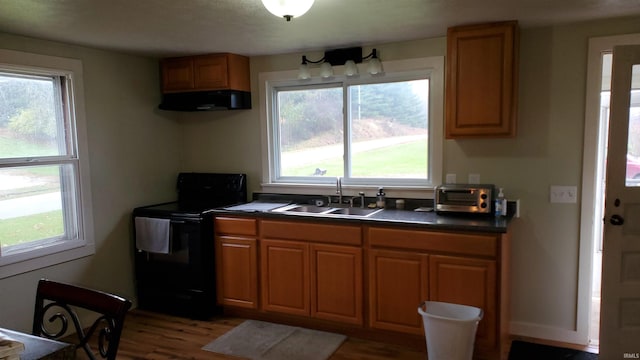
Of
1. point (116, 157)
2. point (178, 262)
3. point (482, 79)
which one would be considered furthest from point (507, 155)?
point (116, 157)

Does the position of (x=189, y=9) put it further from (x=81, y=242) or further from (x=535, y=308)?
(x=535, y=308)

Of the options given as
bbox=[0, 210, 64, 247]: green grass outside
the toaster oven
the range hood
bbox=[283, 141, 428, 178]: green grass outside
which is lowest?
bbox=[0, 210, 64, 247]: green grass outside

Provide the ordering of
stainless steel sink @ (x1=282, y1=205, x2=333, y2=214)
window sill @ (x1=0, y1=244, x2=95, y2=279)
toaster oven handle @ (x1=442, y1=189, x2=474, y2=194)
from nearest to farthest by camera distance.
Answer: window sill @ (x1=0, y1=244, x2=95, y2=279), toaster oven handle @ (x1=442, y1=189, x2=474, y2=194), stainless steel sink @ (x1=282, y1=205, x2=333, y2=214)

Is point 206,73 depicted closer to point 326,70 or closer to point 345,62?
point 326,70

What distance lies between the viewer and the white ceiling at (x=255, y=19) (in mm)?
2543

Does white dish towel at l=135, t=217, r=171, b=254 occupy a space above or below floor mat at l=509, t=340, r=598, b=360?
above

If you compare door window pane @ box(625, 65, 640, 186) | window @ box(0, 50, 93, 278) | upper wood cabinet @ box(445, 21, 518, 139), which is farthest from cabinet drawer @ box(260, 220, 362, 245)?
door window pane @ box(625, 65, 640, 186)

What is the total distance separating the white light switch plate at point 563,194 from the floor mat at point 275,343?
1771 mm

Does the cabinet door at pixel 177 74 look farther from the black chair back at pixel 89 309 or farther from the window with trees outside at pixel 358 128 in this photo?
the black chair back at pixel 89 309

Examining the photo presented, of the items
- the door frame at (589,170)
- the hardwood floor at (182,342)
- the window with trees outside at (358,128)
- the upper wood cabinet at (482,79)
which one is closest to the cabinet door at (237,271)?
the hardwood floor at (182,342)

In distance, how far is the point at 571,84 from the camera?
3.19 meters

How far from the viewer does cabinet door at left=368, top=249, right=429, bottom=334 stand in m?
3.12

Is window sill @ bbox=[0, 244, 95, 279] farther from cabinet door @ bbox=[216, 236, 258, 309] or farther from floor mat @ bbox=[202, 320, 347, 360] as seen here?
floor mat @ bbox=[202, 320, 347, 360]

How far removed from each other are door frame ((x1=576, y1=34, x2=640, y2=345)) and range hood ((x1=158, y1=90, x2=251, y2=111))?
263 cm
